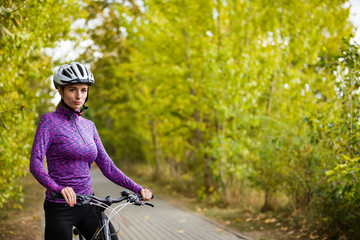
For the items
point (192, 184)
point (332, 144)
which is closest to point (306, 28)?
point (332, 144)

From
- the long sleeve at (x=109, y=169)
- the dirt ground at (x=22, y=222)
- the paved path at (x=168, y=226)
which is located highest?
the long sleeve at (x=109, y=169)

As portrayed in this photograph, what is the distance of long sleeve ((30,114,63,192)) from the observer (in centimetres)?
267

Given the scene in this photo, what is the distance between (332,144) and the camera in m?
6.78

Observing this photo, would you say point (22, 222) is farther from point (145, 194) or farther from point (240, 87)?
point (145, 194)

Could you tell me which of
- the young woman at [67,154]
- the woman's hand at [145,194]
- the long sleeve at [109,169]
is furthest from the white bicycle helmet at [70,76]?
the woman's hand at [145,194]

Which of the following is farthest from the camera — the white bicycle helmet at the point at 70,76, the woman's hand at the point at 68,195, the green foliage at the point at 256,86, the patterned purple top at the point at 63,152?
the green foliage at the point at 256,86

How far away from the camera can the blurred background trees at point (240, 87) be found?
657 centimetres

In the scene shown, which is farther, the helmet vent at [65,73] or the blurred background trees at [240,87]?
the blurred background trees at [240,87]

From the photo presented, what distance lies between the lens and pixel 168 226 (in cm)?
876

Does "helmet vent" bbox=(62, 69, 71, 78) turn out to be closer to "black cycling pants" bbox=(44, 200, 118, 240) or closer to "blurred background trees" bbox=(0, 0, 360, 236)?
"black cycling pants" bbox=(44, 200, 118, 240)

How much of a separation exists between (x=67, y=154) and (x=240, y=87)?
8042 mm

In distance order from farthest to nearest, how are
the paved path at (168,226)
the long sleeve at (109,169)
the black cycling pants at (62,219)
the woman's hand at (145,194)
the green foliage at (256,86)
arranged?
the paved path at (168,226) < the green foliage at (256,86) < the long sleeve at (109,169) < the woman's hand at (145,194) < the black cycling pants at (62,219)

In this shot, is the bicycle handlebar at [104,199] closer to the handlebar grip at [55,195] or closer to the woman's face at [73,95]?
the handlebar grip at [55,195]

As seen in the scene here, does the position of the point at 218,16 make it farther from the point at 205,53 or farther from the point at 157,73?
the point at 157,73
